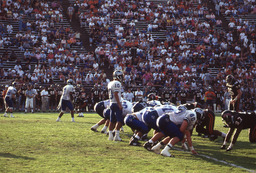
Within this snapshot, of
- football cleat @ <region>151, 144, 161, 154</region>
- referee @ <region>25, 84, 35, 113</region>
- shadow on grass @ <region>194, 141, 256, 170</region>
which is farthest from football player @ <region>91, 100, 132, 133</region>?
referee @ <region>25, 84, 35, 113</region>

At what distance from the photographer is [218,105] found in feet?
93.1

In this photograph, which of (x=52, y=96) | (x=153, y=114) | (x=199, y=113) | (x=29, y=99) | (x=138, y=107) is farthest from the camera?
(x=52, y=96)

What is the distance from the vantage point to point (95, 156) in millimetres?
9094

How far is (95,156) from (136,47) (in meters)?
23.7

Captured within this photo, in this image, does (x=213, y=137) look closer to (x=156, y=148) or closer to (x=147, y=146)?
(x=147, y=146)

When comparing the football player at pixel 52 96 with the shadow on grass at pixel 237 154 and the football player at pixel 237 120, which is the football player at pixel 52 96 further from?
the football player at pixel 237 120

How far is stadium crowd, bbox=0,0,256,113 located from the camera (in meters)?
28.7

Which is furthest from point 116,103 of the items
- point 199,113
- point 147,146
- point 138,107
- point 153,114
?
point 199,113

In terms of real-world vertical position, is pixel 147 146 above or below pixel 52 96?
below

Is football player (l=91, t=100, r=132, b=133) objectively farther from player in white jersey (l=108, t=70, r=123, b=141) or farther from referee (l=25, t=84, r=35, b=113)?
referee (l=25, t=84, r=35, b=113)

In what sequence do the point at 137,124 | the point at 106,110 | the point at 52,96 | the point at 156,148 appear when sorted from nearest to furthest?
the point at 156,148
the point at 137,124
the point at 106,110
the point at 52,96

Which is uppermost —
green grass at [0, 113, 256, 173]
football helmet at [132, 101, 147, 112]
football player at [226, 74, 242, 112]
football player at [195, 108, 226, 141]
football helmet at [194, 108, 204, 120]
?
football player at [226, 74, 242, 112]

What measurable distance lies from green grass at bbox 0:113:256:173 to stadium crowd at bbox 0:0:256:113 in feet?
50.9

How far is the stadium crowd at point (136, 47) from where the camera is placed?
2868 centimetres
